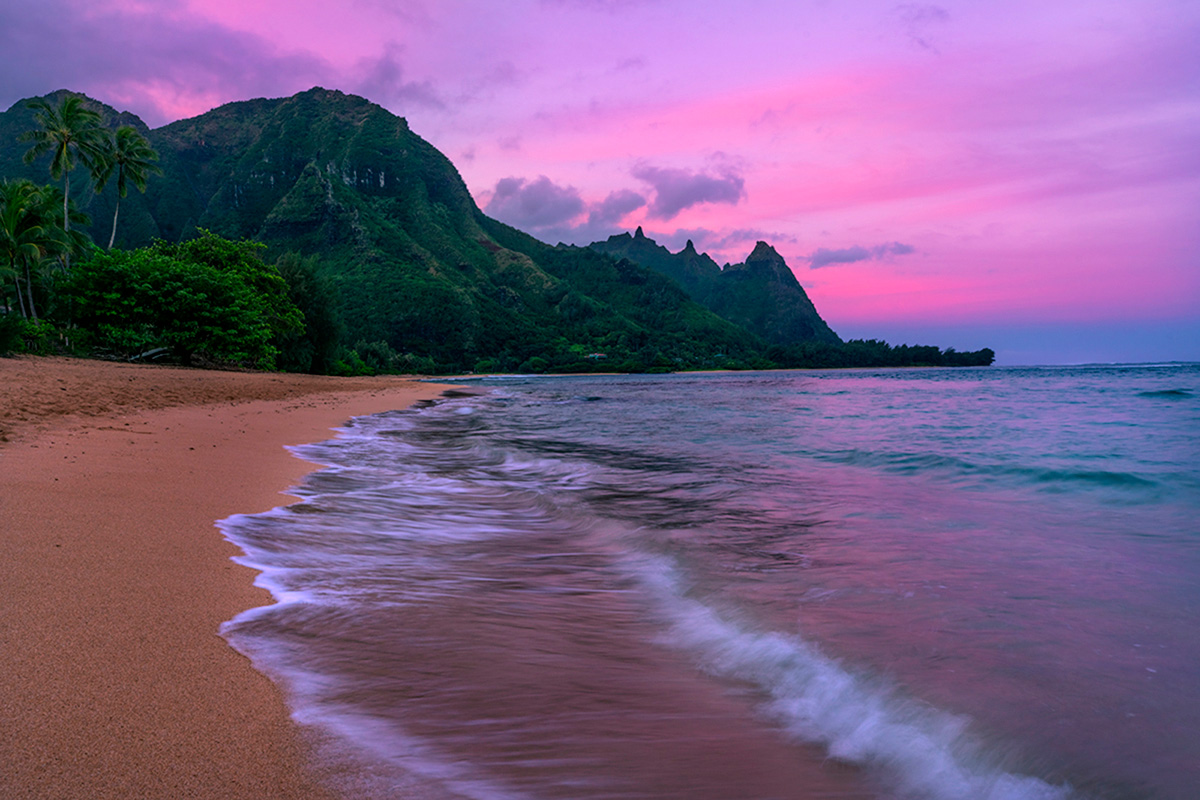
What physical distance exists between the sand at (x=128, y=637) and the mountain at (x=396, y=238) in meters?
88.2

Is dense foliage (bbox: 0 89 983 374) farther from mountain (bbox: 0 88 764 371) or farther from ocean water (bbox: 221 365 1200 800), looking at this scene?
ocean water (bbox: 221 365 1200 800)

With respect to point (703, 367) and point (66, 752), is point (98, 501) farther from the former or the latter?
point (703, 367)

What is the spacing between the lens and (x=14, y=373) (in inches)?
531

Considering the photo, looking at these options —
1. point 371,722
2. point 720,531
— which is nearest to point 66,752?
point 371,722

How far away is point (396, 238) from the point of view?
118m

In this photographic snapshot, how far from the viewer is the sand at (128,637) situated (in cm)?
181

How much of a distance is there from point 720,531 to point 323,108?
190m

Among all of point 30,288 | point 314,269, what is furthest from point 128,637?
point 314,269

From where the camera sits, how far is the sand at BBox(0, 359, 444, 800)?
181 centimetres

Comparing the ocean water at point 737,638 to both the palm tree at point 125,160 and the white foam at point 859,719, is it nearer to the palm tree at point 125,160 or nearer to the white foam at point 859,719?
the white foam at point 859,719

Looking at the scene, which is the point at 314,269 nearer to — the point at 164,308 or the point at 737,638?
the point at 164,308

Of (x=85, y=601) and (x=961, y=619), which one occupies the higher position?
(x=85, y=601)

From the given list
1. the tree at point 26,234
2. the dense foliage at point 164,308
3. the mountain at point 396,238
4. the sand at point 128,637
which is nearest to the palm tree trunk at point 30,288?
the tree at point 26,234

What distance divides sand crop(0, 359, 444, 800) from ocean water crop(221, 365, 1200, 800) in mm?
205
